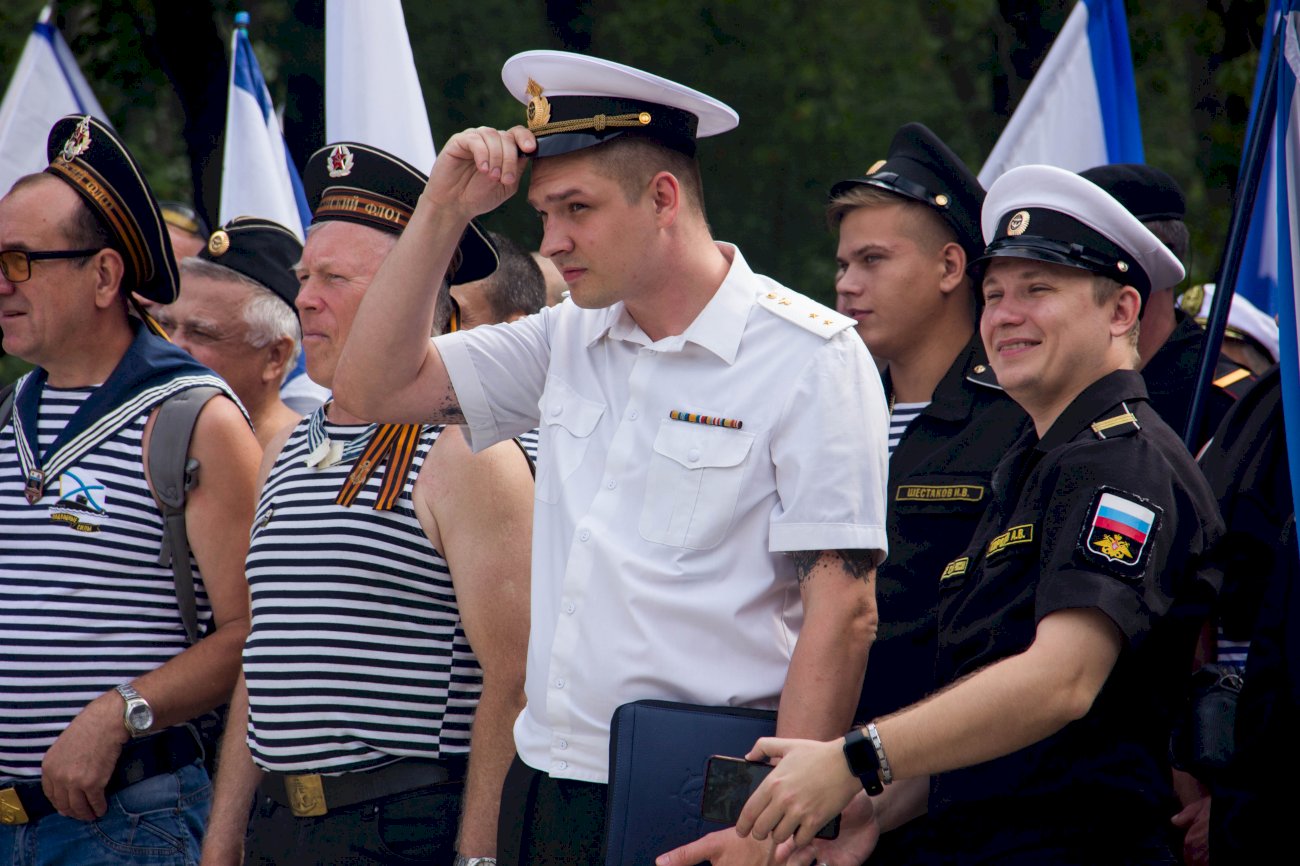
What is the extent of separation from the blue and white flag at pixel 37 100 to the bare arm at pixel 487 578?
355 centimetres

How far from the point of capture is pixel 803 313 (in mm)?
2934

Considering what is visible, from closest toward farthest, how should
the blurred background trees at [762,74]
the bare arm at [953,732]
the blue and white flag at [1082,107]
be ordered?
the bare arm at [953,732], the blue and white flag at [1082,107], the blurred background trees at [762,74]

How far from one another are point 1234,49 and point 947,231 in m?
3.79

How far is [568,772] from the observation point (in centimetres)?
281

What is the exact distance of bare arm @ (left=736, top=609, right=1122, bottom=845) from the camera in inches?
96.3

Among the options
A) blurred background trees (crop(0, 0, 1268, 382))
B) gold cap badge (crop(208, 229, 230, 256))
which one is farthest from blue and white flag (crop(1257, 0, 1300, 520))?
blurred background trees (crop(0, 0, 1268, 382))

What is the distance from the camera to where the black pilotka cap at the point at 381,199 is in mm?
3697

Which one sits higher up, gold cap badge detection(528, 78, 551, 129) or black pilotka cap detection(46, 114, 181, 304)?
gold cap badge detection(528, 78, 551, 129)

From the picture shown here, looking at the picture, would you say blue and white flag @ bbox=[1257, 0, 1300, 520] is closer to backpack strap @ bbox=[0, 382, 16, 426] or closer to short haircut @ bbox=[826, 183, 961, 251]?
short haircut @ bbox=[826, 183, 961, 251]

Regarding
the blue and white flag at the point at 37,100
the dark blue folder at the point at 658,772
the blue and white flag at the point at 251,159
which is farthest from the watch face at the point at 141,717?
the blue and white flag at the point at 37,100

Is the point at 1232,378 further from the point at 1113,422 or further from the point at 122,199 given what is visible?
the point at 122,199

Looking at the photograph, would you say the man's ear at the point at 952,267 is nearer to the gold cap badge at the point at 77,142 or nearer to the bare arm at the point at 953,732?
the bare arm at the point at 953,732

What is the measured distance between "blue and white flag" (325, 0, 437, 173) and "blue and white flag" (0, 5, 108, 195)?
1.57 meters

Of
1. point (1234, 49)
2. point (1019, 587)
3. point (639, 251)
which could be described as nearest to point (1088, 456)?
point (1019, 587)
